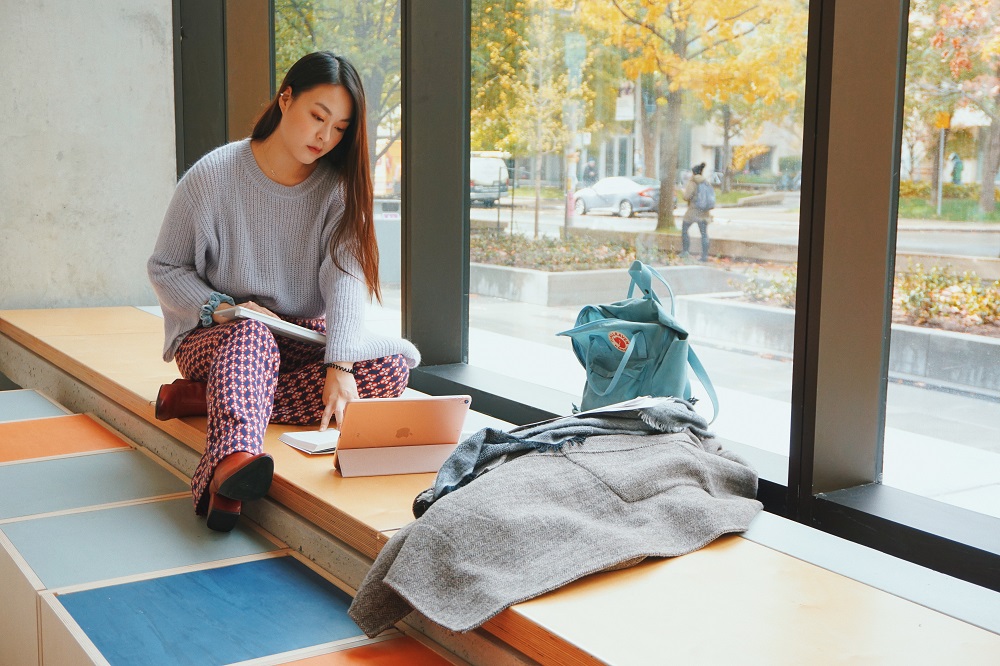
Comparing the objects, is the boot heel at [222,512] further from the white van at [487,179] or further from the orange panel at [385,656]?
the white van at [487,179]

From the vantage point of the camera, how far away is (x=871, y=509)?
196cm

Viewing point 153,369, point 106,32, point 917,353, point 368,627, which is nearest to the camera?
point 368,627

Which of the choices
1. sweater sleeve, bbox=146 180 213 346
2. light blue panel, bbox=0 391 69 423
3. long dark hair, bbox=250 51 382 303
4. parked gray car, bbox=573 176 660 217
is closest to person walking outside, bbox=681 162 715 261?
Result: parked gray car, bbox=573 176 660 217

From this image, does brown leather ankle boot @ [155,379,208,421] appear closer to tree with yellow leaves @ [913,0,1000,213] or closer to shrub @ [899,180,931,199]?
shrub @ [899,180,931,199]

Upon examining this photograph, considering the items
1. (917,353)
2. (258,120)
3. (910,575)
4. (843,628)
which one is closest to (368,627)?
(843,628)

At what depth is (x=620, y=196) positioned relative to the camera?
268 cm

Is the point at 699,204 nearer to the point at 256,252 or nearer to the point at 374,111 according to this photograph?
the point at 256,252

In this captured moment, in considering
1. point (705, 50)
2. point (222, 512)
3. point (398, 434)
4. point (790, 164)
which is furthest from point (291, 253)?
point (790, 164)

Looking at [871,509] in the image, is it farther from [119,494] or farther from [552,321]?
[119,494]

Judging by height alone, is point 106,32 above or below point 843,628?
above

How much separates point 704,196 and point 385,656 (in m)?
1.35

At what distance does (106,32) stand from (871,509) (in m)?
3.97

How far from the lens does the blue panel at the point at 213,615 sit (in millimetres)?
1573

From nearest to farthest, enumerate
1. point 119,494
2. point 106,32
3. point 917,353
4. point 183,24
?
1. point 917,353
2. point 119,494
3. point 106,32
4. point 183,24
